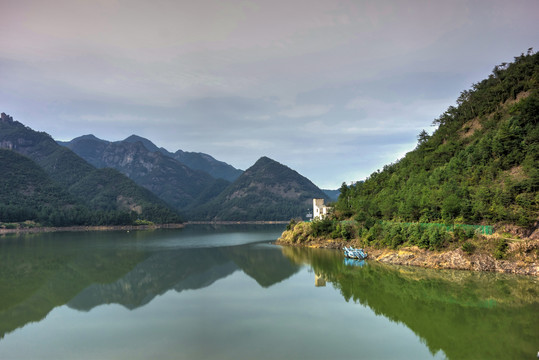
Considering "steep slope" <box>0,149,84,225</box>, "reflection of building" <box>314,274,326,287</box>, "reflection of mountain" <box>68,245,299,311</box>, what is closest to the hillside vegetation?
"reflection of building" <box>314,274,326,287</box>

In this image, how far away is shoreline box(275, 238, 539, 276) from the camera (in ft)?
110

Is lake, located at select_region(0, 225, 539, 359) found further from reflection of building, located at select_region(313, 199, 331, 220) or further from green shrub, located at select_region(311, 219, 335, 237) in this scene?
reflection of building, located at select_region(313, 199, 331, 220)

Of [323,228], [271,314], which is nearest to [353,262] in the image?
[323,228]

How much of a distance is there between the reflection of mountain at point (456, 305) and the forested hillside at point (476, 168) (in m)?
9.23

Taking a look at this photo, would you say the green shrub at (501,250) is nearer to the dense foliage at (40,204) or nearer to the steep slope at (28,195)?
the dense foliage at (40,204)

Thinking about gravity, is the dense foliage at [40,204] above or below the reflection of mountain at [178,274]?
above

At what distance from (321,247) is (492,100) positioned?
41.9 metres

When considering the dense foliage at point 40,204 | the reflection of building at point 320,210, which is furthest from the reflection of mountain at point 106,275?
the dense foliage at point 40,204

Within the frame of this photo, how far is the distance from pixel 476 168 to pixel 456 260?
15.6 metres

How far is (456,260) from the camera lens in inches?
1480

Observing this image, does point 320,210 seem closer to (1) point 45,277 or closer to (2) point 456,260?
(2) point 456,260

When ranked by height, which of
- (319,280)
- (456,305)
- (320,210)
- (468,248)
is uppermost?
(320,210)

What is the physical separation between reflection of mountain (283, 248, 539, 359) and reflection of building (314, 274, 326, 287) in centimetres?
64

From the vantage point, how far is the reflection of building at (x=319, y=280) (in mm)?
34553
